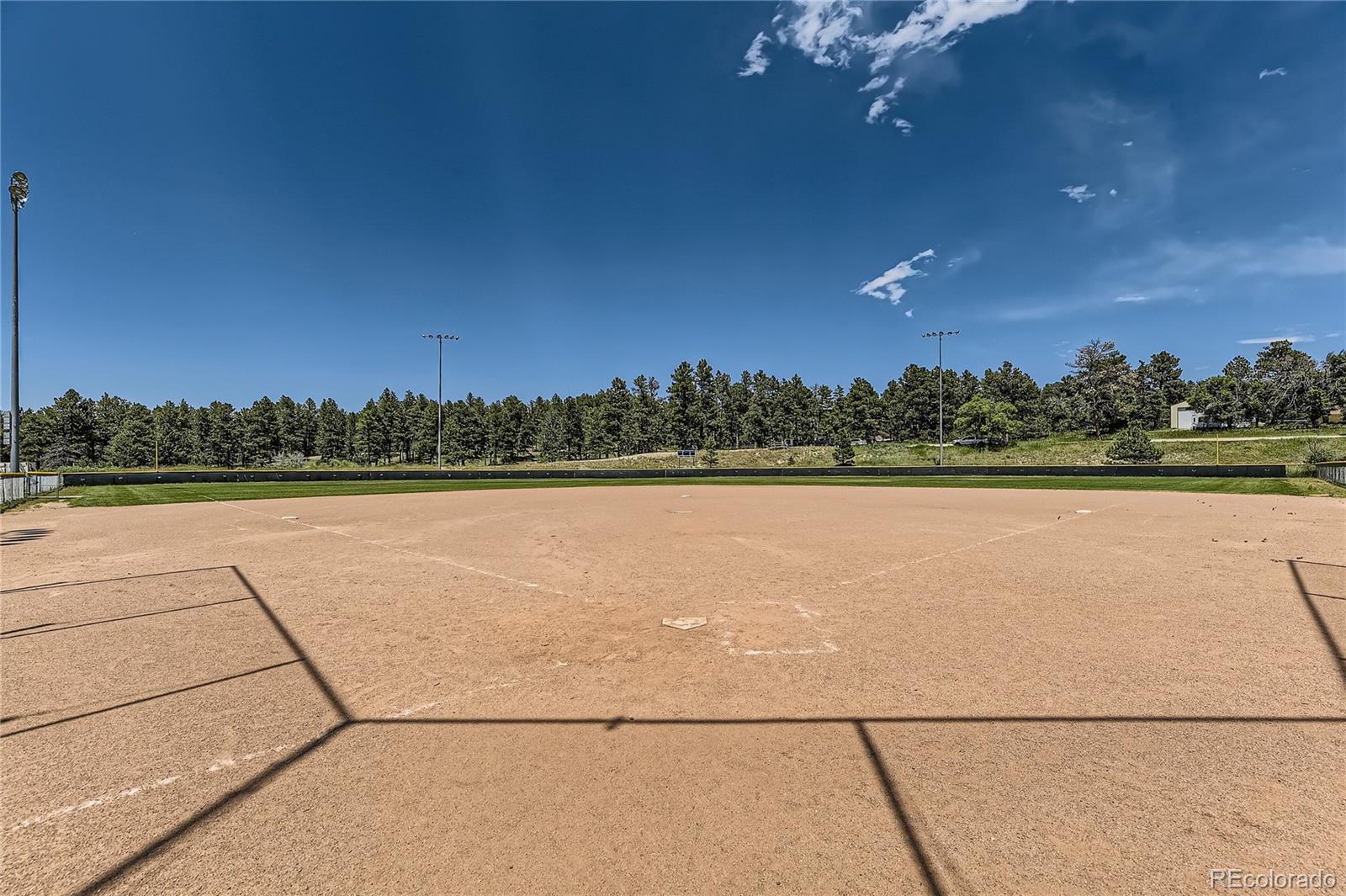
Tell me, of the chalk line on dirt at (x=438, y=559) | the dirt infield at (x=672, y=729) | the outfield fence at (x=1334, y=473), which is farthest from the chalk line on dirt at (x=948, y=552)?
the outfield fence at (x=1334, y=473)

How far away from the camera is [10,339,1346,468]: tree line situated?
91812mm

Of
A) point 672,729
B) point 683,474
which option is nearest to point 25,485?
point 672,729

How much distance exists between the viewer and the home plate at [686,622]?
729 cm

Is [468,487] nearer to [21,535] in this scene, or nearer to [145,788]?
[21,535]

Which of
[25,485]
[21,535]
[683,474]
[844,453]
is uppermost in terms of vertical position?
[844,453]

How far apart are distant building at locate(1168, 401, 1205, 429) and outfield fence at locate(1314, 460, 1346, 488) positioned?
74.0m

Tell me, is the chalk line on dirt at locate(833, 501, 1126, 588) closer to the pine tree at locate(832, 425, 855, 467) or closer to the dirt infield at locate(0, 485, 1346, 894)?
the dirt infield at locate(0, 485, 1346, 894)

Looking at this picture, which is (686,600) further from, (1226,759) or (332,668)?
(1226,759)

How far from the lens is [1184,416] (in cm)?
9412

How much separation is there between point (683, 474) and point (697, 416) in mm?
38704

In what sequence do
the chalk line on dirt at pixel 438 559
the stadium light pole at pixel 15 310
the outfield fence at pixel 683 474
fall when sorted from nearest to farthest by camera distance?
the chalk line on dirt at pixel 438 559, the stadium light pole at pixel 15 310, the outfield fence at pixel 683 474

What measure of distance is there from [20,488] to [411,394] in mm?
102214

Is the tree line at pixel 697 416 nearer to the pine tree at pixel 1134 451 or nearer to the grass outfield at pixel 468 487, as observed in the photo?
the pine tree at pixel 1134 451

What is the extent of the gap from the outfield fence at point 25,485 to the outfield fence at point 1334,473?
67438 mm
